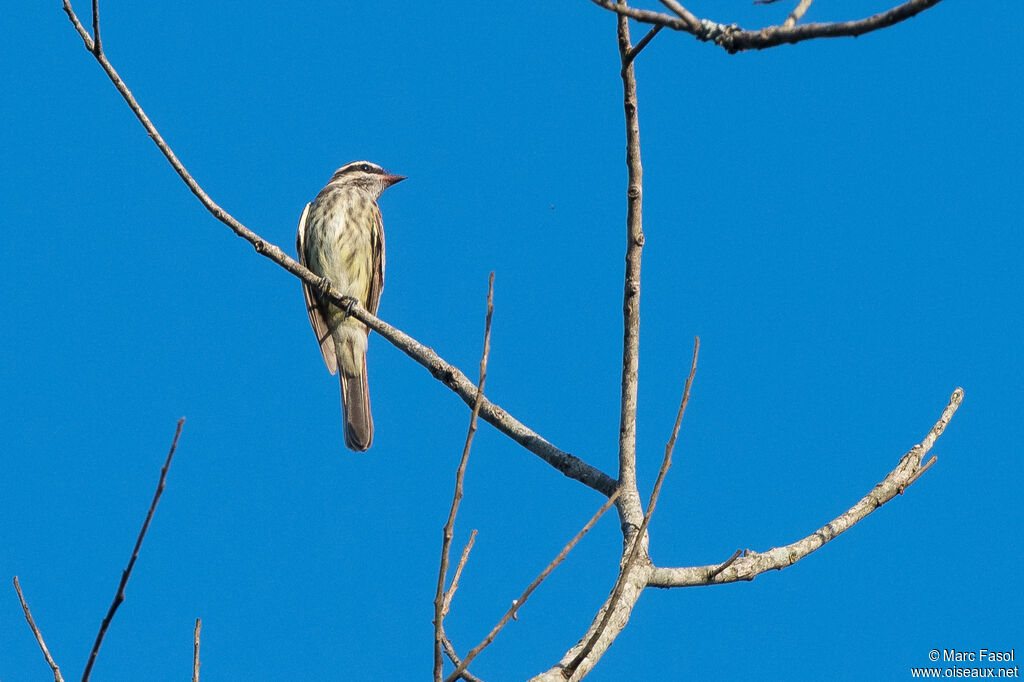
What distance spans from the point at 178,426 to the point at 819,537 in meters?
2.50

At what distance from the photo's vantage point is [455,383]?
185 inches

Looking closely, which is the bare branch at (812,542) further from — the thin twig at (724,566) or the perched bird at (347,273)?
the perched bird at (347,273)

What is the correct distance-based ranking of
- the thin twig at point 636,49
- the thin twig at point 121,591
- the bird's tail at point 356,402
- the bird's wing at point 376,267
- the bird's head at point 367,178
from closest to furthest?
1. the thin twig at point 121,591
2. the thin twig at point 636,49
3. the bird's tail at point 356,402
4. the bird's wing at point 376,267
5. the bird's head at point 367,178

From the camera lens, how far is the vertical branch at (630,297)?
3.79 metres

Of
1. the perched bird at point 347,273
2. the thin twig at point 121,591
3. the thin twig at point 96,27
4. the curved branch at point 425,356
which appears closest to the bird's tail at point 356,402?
the perched bird at point 347,273

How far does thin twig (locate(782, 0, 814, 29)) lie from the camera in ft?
8.43

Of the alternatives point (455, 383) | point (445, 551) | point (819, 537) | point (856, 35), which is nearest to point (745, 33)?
point (856, 35)

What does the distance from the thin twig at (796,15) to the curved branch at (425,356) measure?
2027mm

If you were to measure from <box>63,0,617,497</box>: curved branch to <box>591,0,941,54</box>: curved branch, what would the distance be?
6.30 feet

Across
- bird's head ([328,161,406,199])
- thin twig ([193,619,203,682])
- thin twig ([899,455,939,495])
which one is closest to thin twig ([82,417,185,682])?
thin twig ([193,619,203,682])

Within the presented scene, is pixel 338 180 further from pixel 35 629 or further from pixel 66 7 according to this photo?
pixel 35 629

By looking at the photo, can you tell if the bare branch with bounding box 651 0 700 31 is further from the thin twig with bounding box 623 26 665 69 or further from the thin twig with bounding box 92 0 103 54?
the thin twig with bounding box 92 0 103 54

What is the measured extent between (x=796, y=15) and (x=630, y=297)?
5.00 feet

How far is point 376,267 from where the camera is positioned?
8.87 m
